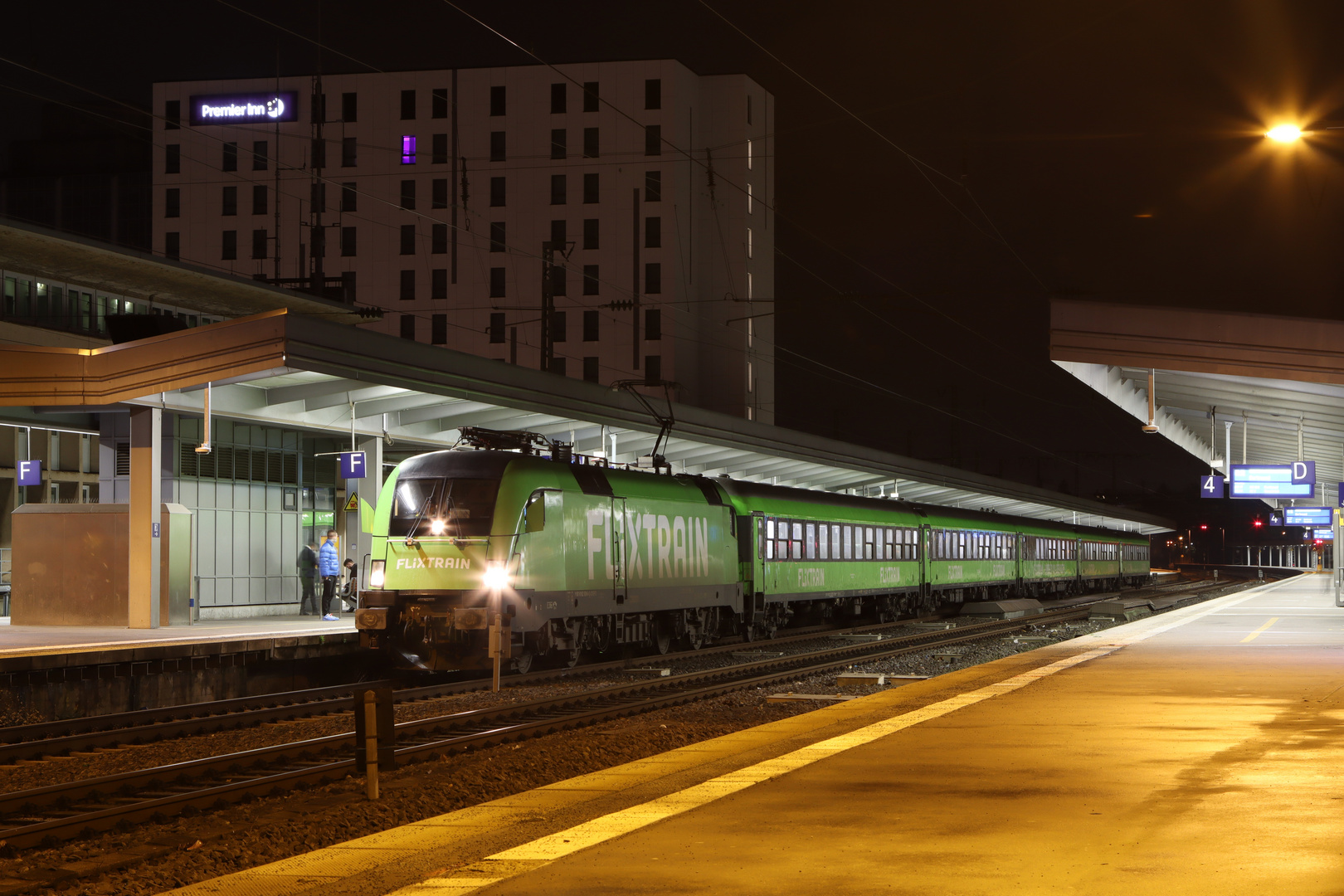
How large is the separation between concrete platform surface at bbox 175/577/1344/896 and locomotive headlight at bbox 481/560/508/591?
24.3 ft

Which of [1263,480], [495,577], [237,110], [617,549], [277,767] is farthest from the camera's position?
[237,110]

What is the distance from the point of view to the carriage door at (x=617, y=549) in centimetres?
2122

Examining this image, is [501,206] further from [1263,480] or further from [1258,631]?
[1258,631]

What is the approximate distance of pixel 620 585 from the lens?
845 inches

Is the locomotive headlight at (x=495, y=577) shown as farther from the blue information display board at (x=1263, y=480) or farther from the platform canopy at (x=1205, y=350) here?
the blue information display board at (x=1263, y=480)

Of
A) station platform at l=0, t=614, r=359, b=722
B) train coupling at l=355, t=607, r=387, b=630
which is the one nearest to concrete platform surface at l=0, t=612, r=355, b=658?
station platform at l=0, t=614, r=359, b=722

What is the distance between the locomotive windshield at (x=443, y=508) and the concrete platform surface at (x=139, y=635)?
2.70m

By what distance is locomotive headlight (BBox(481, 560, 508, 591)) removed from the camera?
18453 millimetres

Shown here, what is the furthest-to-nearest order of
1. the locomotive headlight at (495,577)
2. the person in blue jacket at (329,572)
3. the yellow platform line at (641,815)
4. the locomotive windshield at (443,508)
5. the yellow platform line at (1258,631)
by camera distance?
1. the person in blue jacket at (329,572)
2. the yellow platform line at (1258,631)
3. the locomotive windshield at (443,508)
4. the locomotive headlight at (495,577)
5. the yellow platform line at (641,815)

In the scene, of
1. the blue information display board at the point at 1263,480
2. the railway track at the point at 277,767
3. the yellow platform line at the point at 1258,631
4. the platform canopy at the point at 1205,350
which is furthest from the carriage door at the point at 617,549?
the blue information display board at the point at 1263,480

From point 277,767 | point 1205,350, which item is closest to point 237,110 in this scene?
point 1205,350

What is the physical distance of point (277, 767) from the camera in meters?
11.5

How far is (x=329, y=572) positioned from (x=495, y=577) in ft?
29.4

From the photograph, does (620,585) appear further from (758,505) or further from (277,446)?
(277,446)
